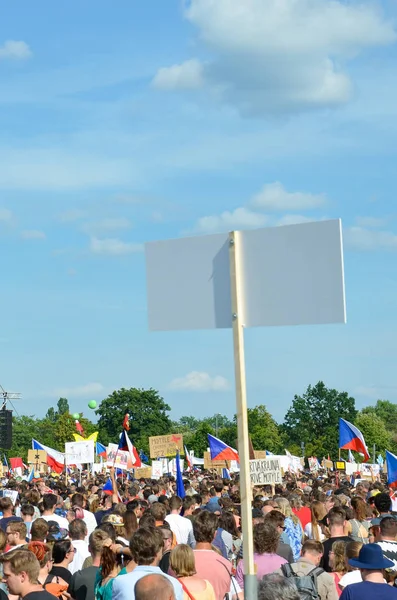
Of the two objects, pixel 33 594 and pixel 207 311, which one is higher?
pixel 207 311

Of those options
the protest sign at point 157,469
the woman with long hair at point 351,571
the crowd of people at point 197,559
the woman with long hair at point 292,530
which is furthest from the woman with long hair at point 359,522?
the protest sign at point 157,469

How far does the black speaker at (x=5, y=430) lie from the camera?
3538cm

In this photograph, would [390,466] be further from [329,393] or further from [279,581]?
[329,393]

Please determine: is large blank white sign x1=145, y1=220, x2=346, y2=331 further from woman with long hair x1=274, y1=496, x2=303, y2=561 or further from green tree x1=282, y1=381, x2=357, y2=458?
green tree x1=282, y1=381, x2=357, y2=458

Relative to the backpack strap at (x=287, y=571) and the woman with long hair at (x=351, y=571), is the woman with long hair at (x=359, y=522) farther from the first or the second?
the backpack strap at (x=287, y=571)

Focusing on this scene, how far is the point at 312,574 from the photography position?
7488mm

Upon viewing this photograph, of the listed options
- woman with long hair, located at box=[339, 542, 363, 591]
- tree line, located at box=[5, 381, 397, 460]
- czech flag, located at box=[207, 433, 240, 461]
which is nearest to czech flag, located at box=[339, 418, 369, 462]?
czech flag, located at box=[207, 433, 240, 461]

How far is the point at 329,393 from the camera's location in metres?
139

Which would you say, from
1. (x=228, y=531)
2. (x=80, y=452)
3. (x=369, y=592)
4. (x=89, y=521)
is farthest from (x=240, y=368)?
(x=80, y=452)

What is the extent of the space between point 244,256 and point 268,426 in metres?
112

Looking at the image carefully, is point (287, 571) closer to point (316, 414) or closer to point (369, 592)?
point (369, 592)

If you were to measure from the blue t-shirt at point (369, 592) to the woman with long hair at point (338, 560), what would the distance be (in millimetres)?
1715

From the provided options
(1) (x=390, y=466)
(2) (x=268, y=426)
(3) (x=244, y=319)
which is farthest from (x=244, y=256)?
(2) (x=268, y=426)

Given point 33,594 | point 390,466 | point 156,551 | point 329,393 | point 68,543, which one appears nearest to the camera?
point 33,594
